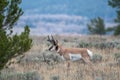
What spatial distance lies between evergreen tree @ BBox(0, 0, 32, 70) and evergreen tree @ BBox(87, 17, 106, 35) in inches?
1354

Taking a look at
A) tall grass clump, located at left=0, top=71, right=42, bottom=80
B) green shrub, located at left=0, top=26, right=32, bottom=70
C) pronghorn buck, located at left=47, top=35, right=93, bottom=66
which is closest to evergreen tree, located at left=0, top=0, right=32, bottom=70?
green shrub, located at left=0, top=26, right=32, bottom=70

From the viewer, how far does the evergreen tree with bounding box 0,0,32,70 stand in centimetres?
1036

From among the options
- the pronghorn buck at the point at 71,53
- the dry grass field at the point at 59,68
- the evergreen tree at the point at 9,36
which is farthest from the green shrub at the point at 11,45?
the pronghorn buck at the point at 71,53

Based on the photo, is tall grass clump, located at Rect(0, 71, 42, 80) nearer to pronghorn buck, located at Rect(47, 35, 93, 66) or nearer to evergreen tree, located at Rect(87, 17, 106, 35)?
pronghorn buck, located at Rect(47, 35, 93, 66)

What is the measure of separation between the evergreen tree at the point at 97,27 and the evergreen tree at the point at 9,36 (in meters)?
34.4

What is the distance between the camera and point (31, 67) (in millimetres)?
13766

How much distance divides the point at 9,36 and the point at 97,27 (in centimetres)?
3620

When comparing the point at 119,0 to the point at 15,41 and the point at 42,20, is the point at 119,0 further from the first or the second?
the point at 42,20

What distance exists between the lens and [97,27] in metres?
46.8

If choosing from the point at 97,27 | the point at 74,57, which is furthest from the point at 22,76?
the point at 97,27

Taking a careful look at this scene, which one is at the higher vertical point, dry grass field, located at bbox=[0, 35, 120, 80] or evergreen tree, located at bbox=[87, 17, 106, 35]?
Answer: dry grass field, located at bbox=[0, 35, 120, 80]

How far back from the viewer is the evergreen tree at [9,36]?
10359mm

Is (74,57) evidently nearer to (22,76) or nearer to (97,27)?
(22,76)

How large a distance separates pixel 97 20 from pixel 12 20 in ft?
121
